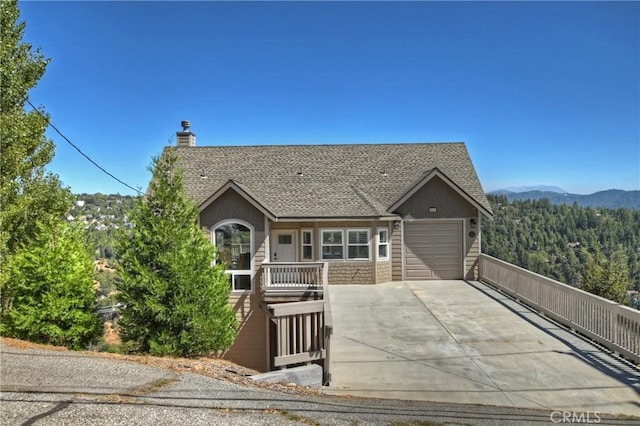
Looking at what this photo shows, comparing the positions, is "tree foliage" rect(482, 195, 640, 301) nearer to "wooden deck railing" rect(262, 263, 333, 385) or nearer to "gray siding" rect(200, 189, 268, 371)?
"gray siding" rect(200, 189, 268, 371)

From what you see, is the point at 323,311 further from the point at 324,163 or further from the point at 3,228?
the point at 324,163

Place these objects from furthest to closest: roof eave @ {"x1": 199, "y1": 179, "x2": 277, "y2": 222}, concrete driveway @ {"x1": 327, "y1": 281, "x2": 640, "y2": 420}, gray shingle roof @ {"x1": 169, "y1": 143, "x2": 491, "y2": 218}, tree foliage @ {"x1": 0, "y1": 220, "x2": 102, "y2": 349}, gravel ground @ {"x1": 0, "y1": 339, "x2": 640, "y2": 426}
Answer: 1. gray shingle roof @ {"x1": 169, "y1": 143, "x2": 491, "y2": 218}
2. roof eave @ {"x1": 199, "y1": 179, "x2": 277, "y2": 222}
3. tree foliage @ {"x1": 0, "y1": 220, "x2": 102, "y2": 349}
4. concrete driveway @ {"x1": 327, "y1": 281, "x2": 640, "y2": 420}
5. gravel ground @ {"x1": 0, "y1": 339, "x2": 640, "y2": 426}

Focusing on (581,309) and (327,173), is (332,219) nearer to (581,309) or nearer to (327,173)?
(327,173)

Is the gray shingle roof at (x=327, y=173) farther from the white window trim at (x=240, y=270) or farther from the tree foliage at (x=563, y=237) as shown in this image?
the tree foliage at (x=563, y=237)

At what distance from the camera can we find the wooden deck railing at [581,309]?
7953 millimetres

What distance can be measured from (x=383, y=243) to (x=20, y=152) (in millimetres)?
12309

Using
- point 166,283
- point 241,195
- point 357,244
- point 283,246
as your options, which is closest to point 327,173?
point 357,244

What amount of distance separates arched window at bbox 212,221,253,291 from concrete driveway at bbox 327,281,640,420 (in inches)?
147

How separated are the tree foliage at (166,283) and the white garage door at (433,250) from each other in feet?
31.8

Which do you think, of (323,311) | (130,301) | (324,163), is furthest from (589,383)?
(324,163)

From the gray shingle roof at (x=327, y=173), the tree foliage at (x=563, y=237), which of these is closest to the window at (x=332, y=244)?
the gray shingle roof at (x=327, y=173)

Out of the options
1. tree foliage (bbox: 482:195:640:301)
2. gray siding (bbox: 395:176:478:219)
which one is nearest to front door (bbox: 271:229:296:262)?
gray siding (bbox: 395:176:478:219)

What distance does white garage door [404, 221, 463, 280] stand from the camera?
17.4 metres

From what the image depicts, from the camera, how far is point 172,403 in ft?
17.4
